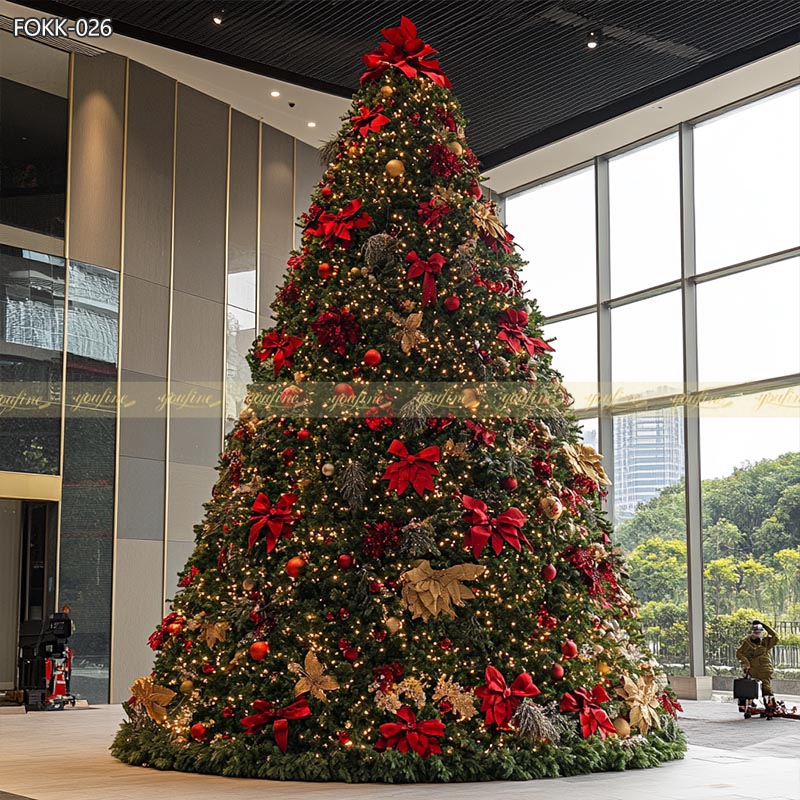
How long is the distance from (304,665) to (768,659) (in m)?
6.61

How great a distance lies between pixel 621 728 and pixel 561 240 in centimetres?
1032

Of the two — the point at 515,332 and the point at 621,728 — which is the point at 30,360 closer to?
the point at 515,332

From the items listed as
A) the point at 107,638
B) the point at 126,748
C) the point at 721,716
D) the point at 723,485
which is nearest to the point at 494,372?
the point at 126,748

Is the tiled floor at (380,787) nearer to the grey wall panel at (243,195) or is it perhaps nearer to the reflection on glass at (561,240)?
the grey wall panel at (243,195)

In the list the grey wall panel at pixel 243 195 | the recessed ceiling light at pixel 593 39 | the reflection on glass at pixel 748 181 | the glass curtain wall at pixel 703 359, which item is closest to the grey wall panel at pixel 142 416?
the grey wall panel at pixel 243 195

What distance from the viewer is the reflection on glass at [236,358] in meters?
12.7

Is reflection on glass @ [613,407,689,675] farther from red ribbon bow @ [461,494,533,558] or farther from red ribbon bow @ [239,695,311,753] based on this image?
red ribbon bow @ [239,695,311,753]

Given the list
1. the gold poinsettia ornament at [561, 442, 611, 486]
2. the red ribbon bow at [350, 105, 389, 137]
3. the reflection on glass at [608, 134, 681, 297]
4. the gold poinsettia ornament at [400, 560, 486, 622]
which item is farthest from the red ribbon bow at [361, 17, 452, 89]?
the reflection on glass at [608, 134, 681, 297]

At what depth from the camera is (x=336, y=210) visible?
20.5 ft

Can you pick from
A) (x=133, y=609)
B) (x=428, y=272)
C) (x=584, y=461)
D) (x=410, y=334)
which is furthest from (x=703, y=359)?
(x=410, y=334)

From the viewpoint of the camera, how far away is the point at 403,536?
5.57m

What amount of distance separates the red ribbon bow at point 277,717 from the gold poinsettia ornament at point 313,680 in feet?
0.20

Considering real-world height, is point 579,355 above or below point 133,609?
above

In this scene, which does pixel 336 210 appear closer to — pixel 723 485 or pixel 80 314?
pixel 80 314
